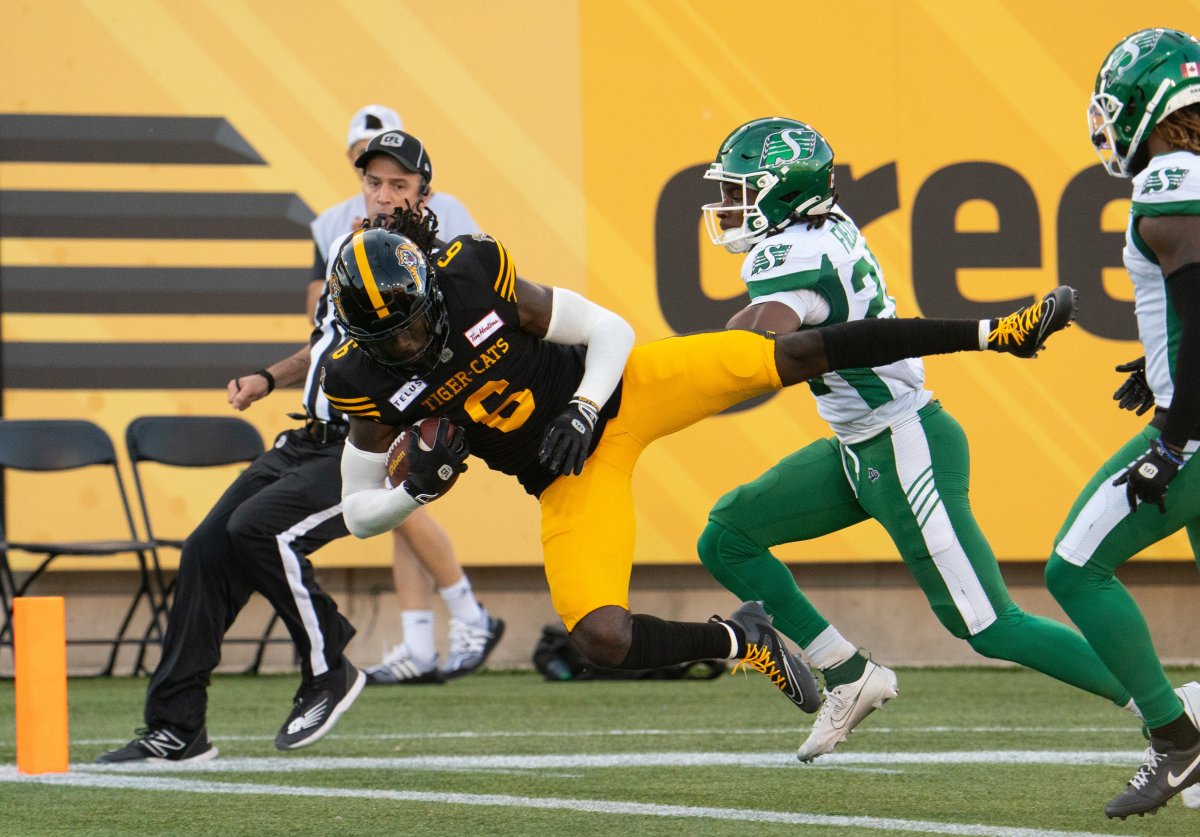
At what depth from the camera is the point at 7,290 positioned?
8.46 m

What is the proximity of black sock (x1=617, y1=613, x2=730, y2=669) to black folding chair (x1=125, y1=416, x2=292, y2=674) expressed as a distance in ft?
12.9

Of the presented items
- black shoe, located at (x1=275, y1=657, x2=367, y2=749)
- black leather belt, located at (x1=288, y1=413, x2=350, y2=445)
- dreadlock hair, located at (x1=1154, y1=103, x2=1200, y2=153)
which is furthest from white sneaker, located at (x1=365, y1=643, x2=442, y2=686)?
dreadlock hair, located at (x1=1154, y1=103, x2=1200, y2=153)

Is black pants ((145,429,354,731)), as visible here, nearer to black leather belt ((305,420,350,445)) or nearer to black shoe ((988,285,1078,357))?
black leather belt ((305,420,350,445))

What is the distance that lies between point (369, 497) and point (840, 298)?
1345 millimetres

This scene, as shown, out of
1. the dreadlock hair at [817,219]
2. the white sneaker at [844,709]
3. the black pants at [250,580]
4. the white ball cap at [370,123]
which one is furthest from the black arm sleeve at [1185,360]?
the white ball cap at [370,123]

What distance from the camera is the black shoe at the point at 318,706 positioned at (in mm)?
5484

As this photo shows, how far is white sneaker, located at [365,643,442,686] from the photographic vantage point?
25.4ft

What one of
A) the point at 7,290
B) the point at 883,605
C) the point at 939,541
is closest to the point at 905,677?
the point at 883,605

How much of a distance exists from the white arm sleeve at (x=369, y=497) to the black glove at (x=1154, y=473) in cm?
166

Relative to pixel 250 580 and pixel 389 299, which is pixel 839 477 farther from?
pixel 250 580

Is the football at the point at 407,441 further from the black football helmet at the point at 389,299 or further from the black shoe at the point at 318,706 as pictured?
the black shoe at the point at 318,706

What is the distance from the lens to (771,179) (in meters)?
4.95

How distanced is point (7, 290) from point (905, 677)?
4.50 m

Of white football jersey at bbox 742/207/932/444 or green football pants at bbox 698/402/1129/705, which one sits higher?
white football jersey at bbox 742/207/932/444
